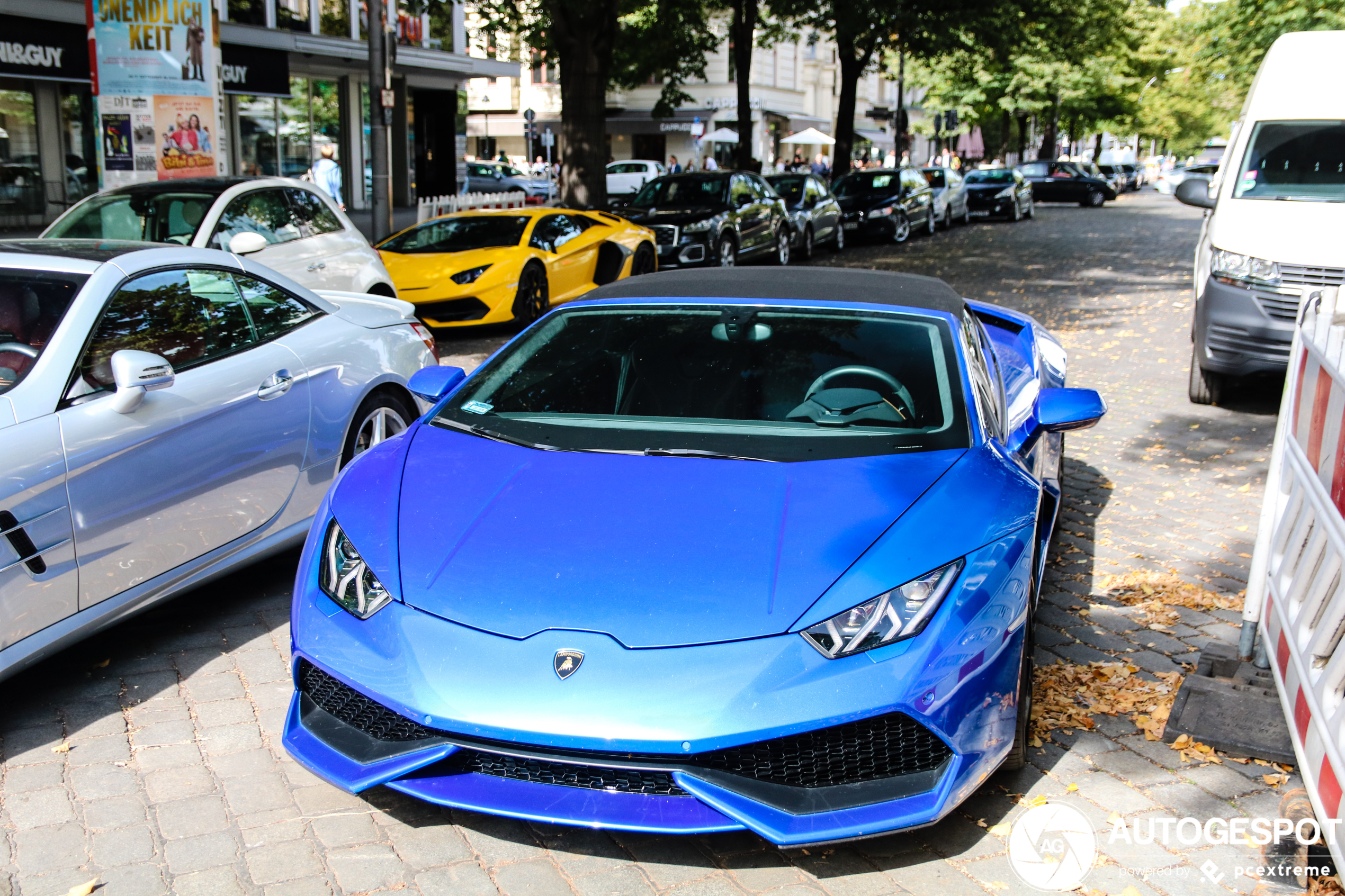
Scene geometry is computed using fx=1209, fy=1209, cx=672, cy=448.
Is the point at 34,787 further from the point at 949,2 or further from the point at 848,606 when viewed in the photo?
the point at 949,2

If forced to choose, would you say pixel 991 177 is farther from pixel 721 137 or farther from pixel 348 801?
pixel 348 801

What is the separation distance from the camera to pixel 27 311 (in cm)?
415

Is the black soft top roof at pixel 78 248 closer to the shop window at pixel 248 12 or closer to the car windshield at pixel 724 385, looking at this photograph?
the car windshield at pixel 724 385

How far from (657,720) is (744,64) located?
26.6m

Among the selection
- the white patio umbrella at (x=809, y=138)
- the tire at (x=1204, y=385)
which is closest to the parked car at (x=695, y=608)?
the tire at (x=1204, y=385)

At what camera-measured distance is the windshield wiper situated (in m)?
3.54

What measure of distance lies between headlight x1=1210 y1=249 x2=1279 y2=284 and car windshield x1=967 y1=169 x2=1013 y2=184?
86.5 feet

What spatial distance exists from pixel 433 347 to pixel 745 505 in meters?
3.47

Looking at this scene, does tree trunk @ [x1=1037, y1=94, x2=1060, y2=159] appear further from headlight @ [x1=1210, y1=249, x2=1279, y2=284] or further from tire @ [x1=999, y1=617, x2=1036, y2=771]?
tire @ [x1=999, y1=617, x2=1036, y2=771]

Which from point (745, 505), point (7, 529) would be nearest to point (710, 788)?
point (745, 505)

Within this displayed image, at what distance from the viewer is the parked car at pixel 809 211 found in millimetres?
21281

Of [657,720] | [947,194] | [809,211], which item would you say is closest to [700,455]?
[657,720]

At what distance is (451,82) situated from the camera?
3462 cm

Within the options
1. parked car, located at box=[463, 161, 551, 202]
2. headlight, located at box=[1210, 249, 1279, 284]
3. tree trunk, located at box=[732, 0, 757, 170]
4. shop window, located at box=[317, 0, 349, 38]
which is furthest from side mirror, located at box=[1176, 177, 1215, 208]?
parked car, located at box=[463, 161, 551, 202]
